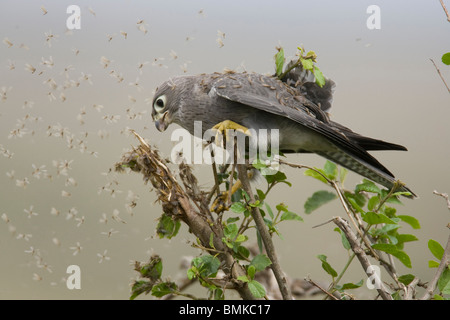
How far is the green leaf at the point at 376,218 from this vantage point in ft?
4.87

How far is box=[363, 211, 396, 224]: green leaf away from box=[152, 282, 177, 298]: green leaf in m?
0.63

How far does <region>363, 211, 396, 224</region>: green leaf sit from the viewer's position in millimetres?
1484

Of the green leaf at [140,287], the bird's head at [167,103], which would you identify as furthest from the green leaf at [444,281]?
the bird's head at [167,103]

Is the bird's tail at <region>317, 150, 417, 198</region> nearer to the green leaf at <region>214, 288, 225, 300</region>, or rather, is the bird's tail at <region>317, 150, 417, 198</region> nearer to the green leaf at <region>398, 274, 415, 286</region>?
the green leaf at <region>398, 274, 415, 286</region>

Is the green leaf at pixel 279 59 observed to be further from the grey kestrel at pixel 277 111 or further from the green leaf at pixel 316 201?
the green leaf at pixel 316 201

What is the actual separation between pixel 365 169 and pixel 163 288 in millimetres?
877

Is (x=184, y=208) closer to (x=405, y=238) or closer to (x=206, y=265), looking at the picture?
(x=206, y=265)

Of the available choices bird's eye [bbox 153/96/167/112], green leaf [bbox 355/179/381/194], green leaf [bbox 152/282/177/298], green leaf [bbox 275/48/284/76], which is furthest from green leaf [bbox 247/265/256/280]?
bird's eye [bbox 153/96/167/112]

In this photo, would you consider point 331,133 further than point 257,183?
No

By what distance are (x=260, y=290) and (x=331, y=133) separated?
69 centimetres

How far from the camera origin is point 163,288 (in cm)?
161

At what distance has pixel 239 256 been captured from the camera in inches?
67.0

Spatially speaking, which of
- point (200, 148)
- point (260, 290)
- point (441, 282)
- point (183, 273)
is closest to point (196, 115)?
point (200, 148)
